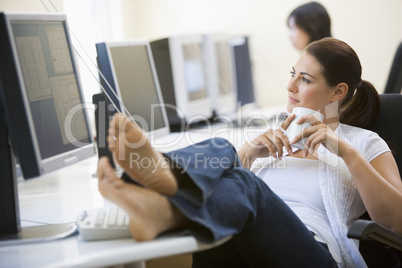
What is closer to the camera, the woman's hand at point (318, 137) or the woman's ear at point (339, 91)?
the woman's hand at point (318, 137)

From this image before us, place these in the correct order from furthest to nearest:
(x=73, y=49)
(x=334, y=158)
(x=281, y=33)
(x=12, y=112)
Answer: (x=281, y=33) → (x=334, y=158) → (x=73, y=49) → (x=12, y=112)

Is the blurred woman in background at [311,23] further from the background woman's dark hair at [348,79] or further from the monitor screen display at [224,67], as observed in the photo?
the background woman's dark hair at [348,79]

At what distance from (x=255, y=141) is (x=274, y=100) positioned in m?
2.32

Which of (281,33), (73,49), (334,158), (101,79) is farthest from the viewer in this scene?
(281,33)

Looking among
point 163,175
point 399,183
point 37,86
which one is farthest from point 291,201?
point 37,86

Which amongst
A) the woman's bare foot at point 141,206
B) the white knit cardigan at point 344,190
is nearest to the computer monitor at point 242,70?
the white knit cardigan at point 344,190

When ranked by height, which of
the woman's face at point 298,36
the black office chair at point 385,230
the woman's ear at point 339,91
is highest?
the woman's face at point 298,36

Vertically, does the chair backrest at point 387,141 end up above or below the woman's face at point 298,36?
below

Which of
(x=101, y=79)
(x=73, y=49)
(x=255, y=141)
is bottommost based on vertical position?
(x=255, y=141)

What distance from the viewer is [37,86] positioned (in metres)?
1.16

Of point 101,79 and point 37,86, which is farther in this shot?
point 101,79

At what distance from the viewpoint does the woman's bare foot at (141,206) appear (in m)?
0.89

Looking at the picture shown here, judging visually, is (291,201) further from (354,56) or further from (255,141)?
(354,56)

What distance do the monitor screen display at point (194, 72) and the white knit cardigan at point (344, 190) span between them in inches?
56.8
